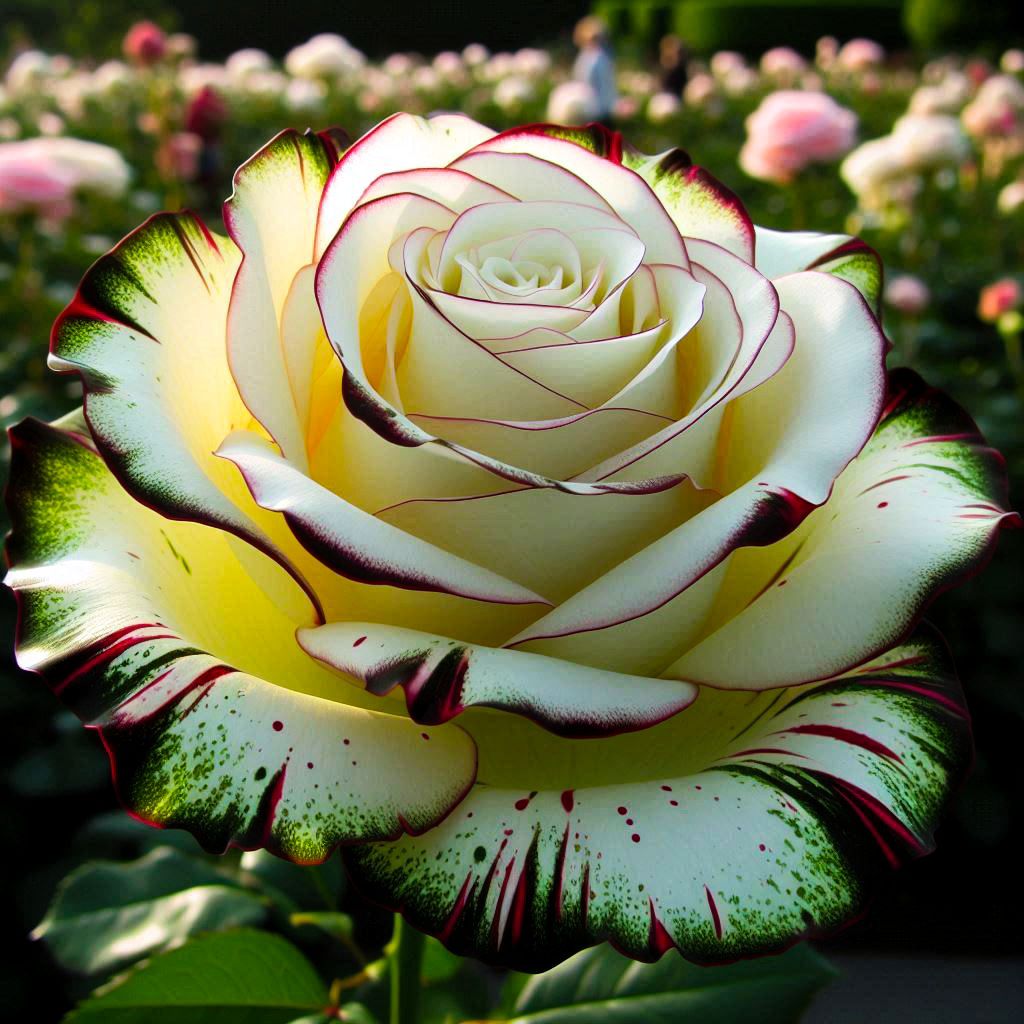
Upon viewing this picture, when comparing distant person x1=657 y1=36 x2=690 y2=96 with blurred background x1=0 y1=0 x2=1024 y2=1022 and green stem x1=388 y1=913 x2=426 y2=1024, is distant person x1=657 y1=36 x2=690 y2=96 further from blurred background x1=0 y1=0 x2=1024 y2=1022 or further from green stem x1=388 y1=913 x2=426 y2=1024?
green stem x1=388 y1=913 x2=426 y2=1024

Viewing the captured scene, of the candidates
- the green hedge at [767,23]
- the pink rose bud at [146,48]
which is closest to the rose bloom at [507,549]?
the pink rose bud at [146,48]

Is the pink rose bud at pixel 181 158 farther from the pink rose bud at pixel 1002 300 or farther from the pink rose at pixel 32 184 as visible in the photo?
the pink rose bud at pixel 1002 300

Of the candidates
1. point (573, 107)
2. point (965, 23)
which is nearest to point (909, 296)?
point (573, 107)

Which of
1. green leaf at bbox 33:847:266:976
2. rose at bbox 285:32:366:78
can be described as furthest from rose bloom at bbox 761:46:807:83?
green leaf at bbox 33:847:266:976

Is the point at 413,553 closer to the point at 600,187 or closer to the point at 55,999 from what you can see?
the point at 600,187

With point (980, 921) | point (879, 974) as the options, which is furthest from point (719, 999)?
point (980, 921)

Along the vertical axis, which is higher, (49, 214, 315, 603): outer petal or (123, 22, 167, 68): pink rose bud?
(123, 22, 167, 68): pink rose bud
